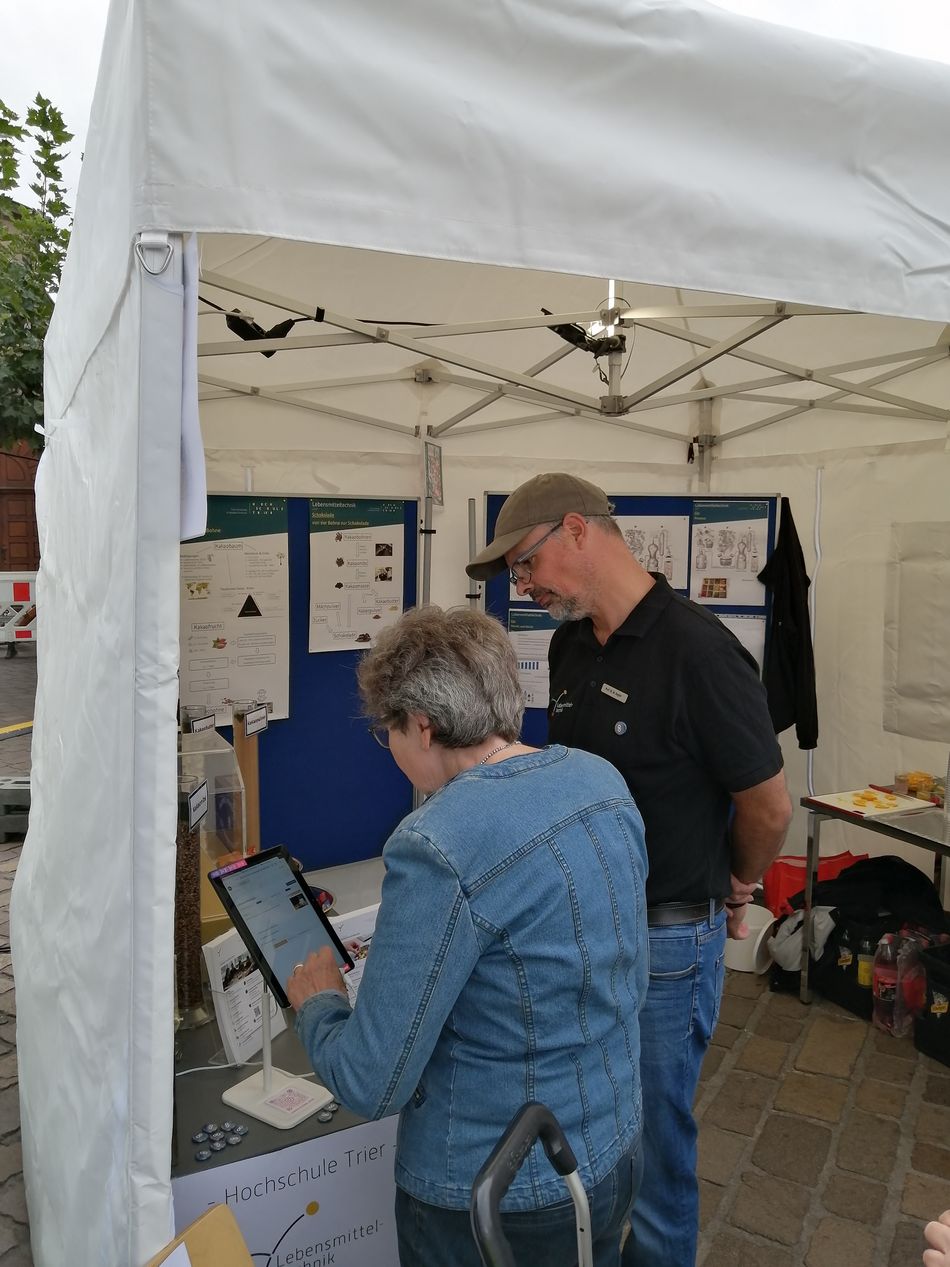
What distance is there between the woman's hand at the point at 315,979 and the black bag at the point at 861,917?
2724mm

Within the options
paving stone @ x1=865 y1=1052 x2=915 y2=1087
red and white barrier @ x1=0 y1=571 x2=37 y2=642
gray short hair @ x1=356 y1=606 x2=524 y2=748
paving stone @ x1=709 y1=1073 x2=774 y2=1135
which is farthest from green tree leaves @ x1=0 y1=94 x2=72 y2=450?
paving stone @ x1=865 y1=1052 x2=915 y2=1087

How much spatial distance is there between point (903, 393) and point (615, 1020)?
3.57 m

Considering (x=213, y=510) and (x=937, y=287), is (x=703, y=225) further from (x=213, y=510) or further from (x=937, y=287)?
(x=213, y=510)

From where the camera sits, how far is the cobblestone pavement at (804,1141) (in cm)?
220

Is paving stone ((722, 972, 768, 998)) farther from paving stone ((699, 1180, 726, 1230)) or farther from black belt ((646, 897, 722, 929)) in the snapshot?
black belt ((646, 897, 722, 929))

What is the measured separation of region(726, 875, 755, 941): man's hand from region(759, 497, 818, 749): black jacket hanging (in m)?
2.28

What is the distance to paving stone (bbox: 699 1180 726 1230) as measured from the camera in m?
2.28

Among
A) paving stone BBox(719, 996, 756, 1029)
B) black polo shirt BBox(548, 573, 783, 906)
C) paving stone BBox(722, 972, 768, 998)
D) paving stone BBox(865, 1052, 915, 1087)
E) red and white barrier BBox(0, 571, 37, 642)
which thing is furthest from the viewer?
red and white barrier BBox(0, 571, 37, 642)

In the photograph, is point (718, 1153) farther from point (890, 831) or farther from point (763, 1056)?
point (890, 831)

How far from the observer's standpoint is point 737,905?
75.8 inches

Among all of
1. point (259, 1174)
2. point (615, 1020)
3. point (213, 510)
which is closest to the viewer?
point (615, 1020)

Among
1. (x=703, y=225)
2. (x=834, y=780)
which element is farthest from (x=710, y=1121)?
(x=703, y=225)

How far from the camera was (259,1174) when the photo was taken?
56.4 inches

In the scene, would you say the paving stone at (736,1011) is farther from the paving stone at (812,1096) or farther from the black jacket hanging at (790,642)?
the black jacket hanging at (790,642)
